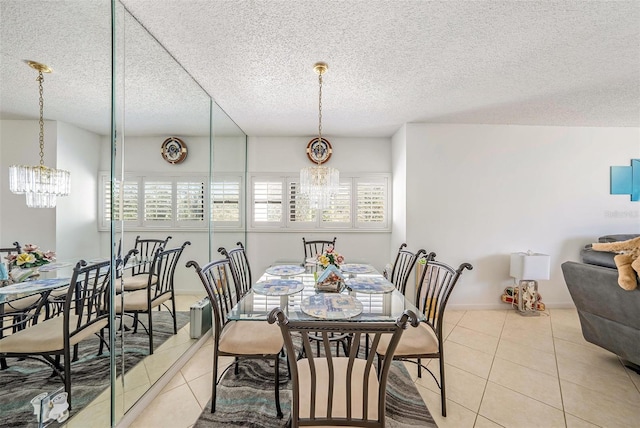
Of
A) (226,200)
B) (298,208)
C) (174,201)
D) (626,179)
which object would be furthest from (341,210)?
(626,179)

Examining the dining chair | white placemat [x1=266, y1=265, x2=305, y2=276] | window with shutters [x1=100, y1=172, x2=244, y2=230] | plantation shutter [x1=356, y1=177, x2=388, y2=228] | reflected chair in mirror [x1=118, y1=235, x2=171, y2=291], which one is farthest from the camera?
plantation shutter [x1=356, y1=177, x2=388, y2=228]

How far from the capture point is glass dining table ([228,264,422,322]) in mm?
1578

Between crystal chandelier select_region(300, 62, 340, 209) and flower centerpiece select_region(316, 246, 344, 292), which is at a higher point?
crystal chandelier select_region(300, 62, 340, 209)

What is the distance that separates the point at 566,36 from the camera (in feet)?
5.90

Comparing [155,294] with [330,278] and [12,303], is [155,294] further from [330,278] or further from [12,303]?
[330,278]

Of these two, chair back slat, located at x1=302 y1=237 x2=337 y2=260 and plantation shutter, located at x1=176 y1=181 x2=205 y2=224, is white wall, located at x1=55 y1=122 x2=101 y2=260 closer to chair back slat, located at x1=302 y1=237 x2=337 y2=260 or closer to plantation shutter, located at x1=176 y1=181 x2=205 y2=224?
plantation shutter, located at x1=176 y1=181 x2=205 y2=224

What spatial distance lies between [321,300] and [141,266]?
1.35m

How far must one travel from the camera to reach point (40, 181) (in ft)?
4.01

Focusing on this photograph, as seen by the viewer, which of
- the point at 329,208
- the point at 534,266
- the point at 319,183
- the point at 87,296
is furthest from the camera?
the point at 329,208

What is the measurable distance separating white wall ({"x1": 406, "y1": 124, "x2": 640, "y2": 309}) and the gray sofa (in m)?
1.21

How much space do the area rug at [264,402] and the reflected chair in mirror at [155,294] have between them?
0.69m

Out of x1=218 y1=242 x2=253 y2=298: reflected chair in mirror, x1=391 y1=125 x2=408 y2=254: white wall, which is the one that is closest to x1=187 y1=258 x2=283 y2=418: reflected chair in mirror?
x1=218 y1=242 x2=253 y2=298: reflected chair in mirror

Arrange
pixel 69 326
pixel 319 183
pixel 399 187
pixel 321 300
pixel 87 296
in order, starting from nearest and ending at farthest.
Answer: pixel 69 326
pixel 87 296
pixel 321 300
pixel 319 183
pixel 399 187

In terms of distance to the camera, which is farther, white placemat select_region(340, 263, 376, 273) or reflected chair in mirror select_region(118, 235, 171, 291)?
white placemat select_region(340, 263, 376, 273)
